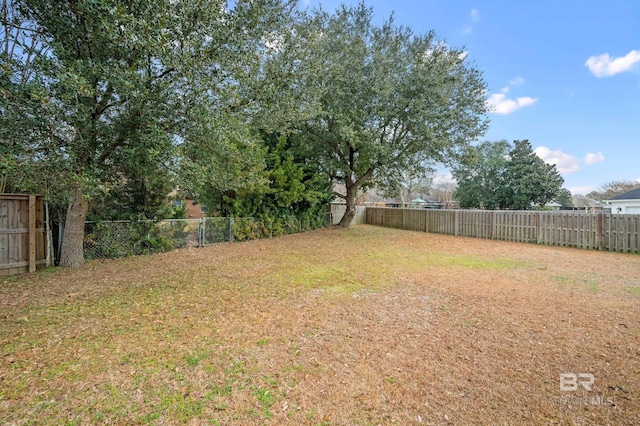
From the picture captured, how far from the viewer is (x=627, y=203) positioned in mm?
18391

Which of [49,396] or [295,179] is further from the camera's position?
[295,179]

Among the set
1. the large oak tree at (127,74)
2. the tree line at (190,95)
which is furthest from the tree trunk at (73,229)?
the large oak tree at (127,74)

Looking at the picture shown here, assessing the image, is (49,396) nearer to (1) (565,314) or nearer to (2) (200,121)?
(2) (200,121)

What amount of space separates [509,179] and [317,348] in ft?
81.8

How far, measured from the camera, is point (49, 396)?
7.64 feet

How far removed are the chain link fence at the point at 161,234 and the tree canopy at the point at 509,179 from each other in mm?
15322

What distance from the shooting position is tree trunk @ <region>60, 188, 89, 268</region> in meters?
6.67

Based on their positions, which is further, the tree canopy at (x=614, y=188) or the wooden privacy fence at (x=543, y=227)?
the tree canopy at (x=614, y=188)

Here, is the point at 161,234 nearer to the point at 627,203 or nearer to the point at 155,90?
the point at 155,90

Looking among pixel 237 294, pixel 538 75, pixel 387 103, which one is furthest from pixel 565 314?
pixel 538 75

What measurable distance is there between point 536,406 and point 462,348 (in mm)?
899

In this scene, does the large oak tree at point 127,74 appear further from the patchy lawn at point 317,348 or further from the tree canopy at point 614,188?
the tree canopy at point 614,188

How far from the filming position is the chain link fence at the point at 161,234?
24.8ft

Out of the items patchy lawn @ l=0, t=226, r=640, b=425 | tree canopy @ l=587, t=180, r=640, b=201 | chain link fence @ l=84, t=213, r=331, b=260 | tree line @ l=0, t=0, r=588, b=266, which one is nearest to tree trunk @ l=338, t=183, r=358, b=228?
tree line @ l=0, t=0, r=588, b=266
